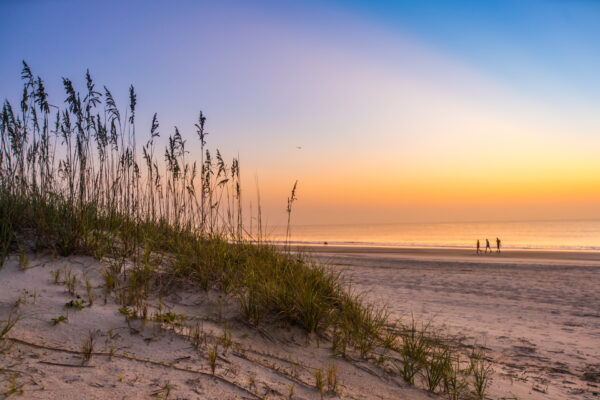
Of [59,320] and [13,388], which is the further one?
[59,320]

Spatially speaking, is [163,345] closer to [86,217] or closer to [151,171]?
[86,217]

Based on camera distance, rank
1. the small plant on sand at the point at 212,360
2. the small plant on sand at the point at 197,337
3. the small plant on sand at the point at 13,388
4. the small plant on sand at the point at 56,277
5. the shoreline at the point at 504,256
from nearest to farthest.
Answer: the small plant on sand at the point at 13,388 → the small plant on sand at the point at 212,360 → the small plant on sand at the point at 197,337 → the small plant on sand at the point at 56,277 → the shoreline at the point at 504,256

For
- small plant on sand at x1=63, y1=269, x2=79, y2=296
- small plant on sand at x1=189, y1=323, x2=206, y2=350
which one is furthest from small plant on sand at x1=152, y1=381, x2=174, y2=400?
small plant on sand at x1=63, y1=269, x2=79, y2=296

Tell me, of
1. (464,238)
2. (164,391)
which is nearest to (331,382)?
(164,391)

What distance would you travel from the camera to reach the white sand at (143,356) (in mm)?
2557

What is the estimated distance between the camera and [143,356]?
302 centimetres

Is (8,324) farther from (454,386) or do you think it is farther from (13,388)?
(454,386)

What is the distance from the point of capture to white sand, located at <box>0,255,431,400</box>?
2.56m

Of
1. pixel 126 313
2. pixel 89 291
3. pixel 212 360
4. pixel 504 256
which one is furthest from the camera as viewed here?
pixel 504 256

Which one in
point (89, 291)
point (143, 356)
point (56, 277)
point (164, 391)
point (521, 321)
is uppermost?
point (56, 277)

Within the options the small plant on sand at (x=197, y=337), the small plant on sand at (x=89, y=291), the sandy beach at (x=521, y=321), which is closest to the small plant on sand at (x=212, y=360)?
the small plant on sand at (x=197, y=337)

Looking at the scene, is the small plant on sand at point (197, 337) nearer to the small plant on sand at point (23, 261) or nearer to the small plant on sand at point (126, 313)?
the small plant on sand at point (126, 313)

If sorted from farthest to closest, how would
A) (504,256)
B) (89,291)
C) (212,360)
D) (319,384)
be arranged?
(504,256) < (89,291) < (319,384) < (212,360)

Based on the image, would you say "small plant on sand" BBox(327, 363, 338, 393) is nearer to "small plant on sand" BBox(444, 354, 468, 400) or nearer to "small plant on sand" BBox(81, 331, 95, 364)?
"small plant on sand" BBox(444, 354, 468, 400)
